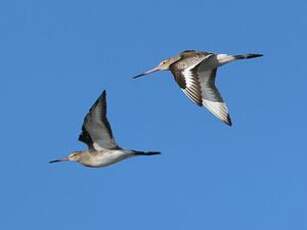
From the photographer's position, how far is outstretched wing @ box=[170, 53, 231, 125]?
36562 mm

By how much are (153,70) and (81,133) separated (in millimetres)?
7288

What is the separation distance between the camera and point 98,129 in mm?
34375

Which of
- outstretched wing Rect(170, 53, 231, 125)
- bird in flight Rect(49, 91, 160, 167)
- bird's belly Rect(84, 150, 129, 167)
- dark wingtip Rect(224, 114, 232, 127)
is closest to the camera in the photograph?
bird in flight Rect(49, 91, 160, 167)

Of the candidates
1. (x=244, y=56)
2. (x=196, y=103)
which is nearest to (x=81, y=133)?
(x=196, y=103)

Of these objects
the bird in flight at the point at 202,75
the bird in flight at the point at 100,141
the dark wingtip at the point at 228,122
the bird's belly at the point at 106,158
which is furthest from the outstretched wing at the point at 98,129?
the dark wingtip at the point at 228,122

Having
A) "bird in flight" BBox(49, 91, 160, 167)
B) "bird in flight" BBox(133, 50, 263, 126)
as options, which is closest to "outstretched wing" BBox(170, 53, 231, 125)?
"bird in flight" BBox(133, 50, 263, 126)

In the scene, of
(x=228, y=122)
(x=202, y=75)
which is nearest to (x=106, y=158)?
(x=228, y=122)

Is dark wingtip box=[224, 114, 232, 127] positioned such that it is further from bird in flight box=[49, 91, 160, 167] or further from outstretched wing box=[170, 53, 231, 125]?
bird in flight box=[49, 91, 160, 167]

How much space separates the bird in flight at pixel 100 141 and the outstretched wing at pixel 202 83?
3.13 m

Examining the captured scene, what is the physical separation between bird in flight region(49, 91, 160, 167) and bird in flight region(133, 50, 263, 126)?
3.12m

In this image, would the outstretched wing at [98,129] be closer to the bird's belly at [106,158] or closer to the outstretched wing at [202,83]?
the bird's belly at [106,158]

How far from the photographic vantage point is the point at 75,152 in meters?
36.5

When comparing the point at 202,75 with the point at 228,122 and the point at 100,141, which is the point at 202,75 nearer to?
the point at 228,122

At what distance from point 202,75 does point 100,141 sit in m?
4.92
